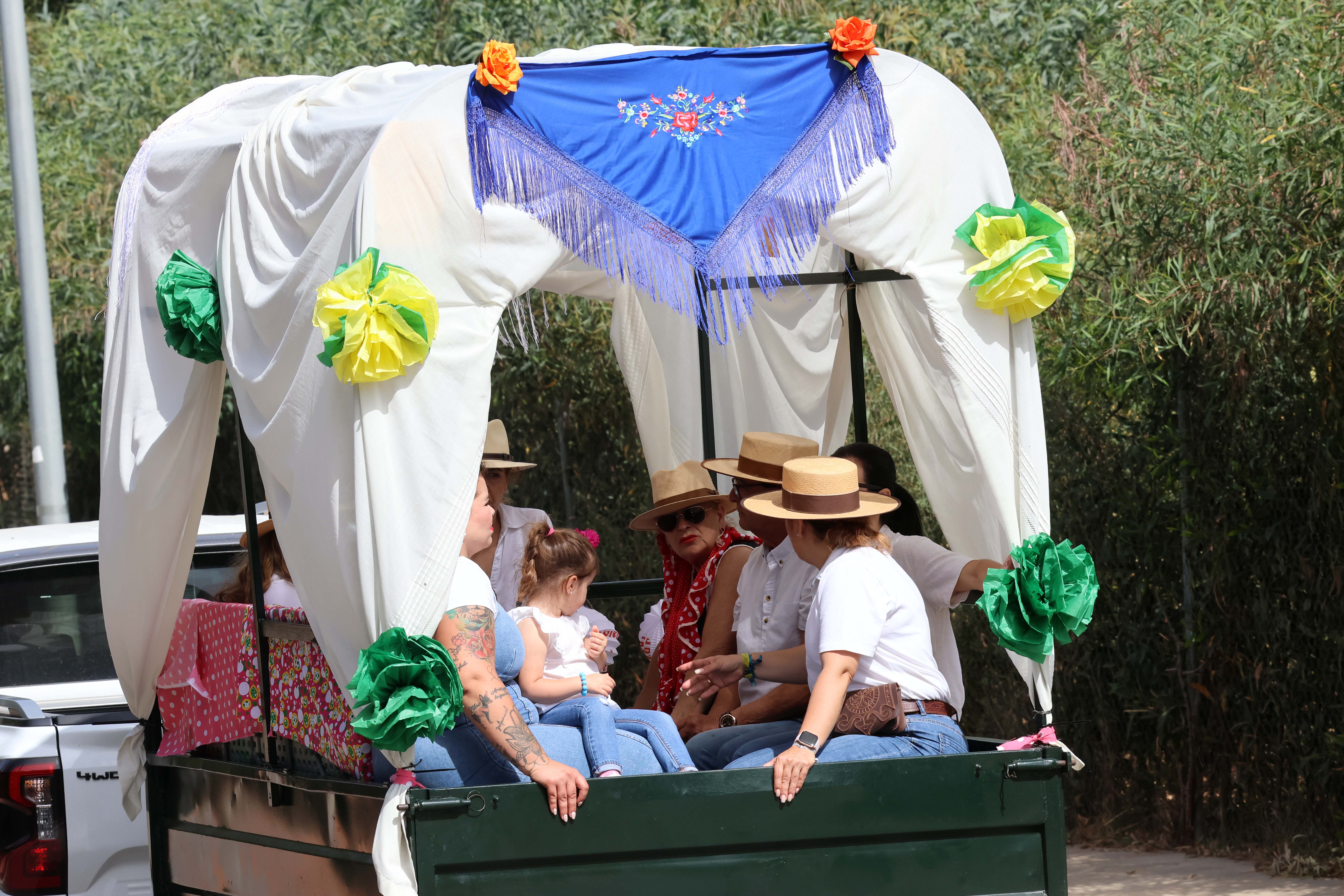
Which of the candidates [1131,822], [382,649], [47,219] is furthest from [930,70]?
[47,219]

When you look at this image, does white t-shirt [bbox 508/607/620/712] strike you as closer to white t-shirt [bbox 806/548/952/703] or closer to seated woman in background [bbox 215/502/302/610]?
white t-shirt [bbox 806/548/952/703]

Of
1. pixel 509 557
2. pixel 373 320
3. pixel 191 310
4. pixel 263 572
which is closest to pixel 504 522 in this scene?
pixel 509 557

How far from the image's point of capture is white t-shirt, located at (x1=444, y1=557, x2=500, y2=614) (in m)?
3.41

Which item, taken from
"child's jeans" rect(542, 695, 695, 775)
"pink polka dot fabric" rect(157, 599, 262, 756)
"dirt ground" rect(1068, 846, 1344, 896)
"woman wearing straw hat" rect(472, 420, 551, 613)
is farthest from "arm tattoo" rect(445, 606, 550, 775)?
"dirt ground" rect(1068, 846, 1344, 896)

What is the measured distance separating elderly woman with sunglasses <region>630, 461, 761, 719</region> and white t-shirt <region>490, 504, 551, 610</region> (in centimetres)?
54

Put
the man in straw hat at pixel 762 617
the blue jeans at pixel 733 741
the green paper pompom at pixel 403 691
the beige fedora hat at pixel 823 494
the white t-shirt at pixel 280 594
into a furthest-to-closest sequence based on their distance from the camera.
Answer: the white t-shirt at pixel 280 594 < the man in straw hat at pixel 762 617 < the blue jeans at pixel 733 741 < the beige fedora hat at pixel 823 494 < the green paper pompom at pixel 403 691

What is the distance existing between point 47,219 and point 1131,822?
750cm

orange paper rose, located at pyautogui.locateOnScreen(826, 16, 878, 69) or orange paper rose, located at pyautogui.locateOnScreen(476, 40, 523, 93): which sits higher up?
orange paper rose, located at pyautogui.locateOnScreen(826, 16, 878, 69)

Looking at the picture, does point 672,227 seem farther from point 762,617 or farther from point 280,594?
point 280,594

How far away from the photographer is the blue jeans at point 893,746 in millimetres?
3570

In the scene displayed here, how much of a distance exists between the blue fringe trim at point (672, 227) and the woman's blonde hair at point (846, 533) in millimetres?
552

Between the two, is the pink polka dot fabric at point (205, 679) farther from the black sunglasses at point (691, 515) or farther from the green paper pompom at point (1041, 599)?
the green paper pompom at point (1041, 599)

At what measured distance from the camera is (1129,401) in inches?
259

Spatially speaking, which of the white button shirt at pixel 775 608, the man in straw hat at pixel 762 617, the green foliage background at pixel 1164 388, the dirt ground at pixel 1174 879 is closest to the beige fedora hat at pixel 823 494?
the man in straw hat at pixel 762 617
